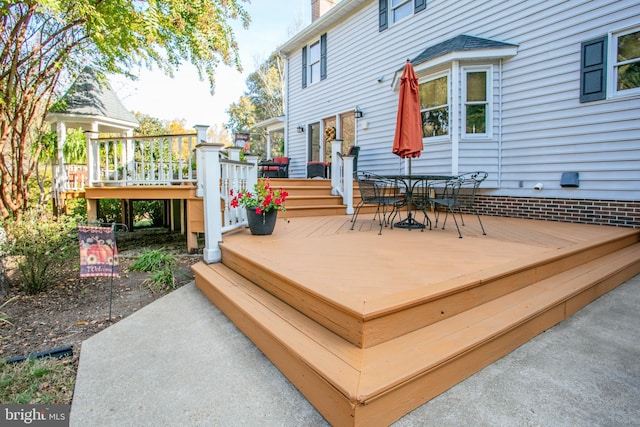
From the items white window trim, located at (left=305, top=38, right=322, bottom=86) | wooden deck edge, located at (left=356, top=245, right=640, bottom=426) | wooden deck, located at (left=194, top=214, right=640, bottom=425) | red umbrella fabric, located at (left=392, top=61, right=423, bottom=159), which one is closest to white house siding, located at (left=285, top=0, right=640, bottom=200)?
wooden deck, located at (left=194, top=214, right=640, bottom=425)

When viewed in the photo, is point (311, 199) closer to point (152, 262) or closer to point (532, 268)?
point (152, 262)

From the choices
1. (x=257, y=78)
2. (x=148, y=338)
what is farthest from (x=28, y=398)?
(x=257, y=78)

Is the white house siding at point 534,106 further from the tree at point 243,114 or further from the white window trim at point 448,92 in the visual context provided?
the tree at point 243,114

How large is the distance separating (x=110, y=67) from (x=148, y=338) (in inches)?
223

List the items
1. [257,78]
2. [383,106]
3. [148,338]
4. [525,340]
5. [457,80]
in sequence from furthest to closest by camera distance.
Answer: [257,78] < [383,106] < [457,80] < [148,338] < [525,340]

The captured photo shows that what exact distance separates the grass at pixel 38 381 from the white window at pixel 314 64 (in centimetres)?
996

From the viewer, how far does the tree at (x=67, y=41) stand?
4441mm

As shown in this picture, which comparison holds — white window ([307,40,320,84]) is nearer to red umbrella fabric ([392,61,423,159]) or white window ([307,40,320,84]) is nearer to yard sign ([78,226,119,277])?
red umbrella fabric ([392,61,423,159])

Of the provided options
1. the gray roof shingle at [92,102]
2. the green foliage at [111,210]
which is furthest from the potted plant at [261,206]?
the gray roof shingle at [92,102]

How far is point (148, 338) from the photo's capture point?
252 cm

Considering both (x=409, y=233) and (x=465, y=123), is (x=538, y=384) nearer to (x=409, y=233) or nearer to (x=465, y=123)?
(x=409, y=233)

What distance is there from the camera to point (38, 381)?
199 cm

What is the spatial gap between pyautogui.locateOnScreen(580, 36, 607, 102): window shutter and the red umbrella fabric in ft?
8.08

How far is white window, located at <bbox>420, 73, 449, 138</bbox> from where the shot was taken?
6.55m
